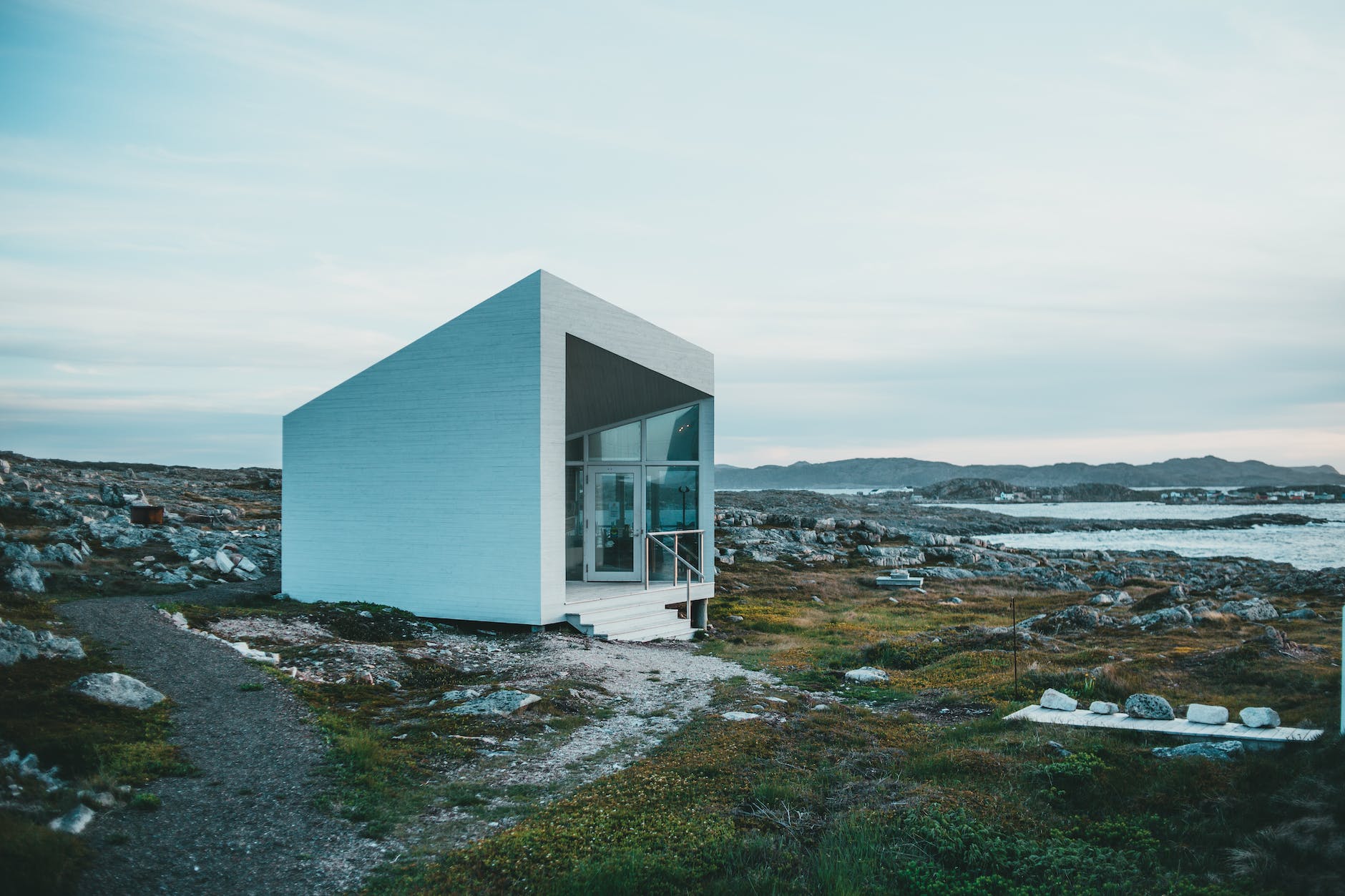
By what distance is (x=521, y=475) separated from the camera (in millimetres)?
15164

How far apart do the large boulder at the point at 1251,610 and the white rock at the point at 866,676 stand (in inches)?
444

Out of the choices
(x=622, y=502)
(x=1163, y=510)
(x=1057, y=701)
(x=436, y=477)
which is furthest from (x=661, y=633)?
(x=1163, y=510)


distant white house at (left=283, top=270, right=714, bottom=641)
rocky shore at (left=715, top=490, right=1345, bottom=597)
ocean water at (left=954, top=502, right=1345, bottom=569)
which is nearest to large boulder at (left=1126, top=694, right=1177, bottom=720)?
distant white house at (left=283, top=270, right=714, bottom=641)

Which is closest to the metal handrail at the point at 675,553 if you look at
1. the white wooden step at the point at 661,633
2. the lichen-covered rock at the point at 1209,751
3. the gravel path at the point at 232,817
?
A: the white wooden step at the point at 661,633

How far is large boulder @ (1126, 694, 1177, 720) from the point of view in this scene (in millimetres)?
8680

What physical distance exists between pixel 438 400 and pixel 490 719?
26.8 ft

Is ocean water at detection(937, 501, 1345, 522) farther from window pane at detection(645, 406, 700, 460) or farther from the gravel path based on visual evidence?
the gravel path

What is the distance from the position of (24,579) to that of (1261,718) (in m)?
20.6

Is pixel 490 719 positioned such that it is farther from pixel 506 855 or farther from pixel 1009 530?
pixel 1009 530

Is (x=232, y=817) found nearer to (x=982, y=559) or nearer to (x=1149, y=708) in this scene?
(x=1149, y=708)

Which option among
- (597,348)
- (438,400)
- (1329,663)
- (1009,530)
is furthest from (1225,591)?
(1009,530)

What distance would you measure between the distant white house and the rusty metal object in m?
13.0

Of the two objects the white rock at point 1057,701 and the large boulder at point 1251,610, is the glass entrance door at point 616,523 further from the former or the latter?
the large boulder at point 1251,610

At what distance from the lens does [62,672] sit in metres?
9.23
